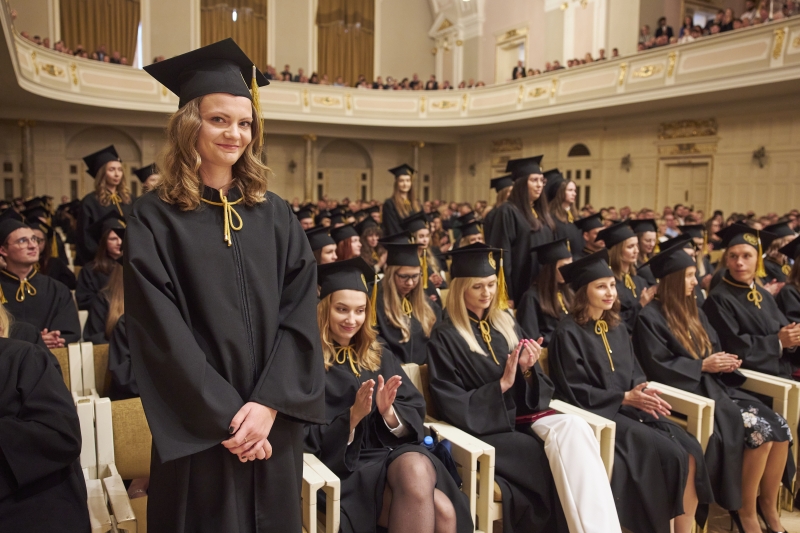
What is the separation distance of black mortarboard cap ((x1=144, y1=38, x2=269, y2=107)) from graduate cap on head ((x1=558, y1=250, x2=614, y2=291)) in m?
2.56

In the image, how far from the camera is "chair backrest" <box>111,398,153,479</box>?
116 inches

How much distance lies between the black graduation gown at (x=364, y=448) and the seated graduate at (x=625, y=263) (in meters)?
2.94

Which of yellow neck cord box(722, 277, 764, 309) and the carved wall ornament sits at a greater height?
the carved wall ornament

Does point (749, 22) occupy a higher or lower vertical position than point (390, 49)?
lower

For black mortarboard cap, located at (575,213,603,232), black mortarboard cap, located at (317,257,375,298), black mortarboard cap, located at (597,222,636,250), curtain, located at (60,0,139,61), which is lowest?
black mortarboard cap, located at (317,257,375,298)

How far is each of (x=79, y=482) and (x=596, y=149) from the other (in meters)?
16.3

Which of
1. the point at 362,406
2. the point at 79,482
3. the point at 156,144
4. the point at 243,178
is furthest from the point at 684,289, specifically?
the point at 156,144

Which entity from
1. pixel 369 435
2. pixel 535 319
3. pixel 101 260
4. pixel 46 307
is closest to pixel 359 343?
pixel 369 435

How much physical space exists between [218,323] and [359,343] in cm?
153

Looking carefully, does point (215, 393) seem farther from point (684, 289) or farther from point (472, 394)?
point (684, 289)

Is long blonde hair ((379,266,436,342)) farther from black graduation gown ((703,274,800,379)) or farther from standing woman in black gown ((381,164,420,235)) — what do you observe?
standing woman in black gown ((381,164,420,235))

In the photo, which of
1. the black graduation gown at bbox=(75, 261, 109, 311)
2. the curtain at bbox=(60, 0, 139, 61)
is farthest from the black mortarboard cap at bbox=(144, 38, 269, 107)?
the curtain at bbox=(60, 0, 139, 61)

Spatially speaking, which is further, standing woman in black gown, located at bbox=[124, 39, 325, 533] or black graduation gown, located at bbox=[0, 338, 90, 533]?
black graduation gown, located at bbox=[0, 338, 90, 533]

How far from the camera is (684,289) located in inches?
167
